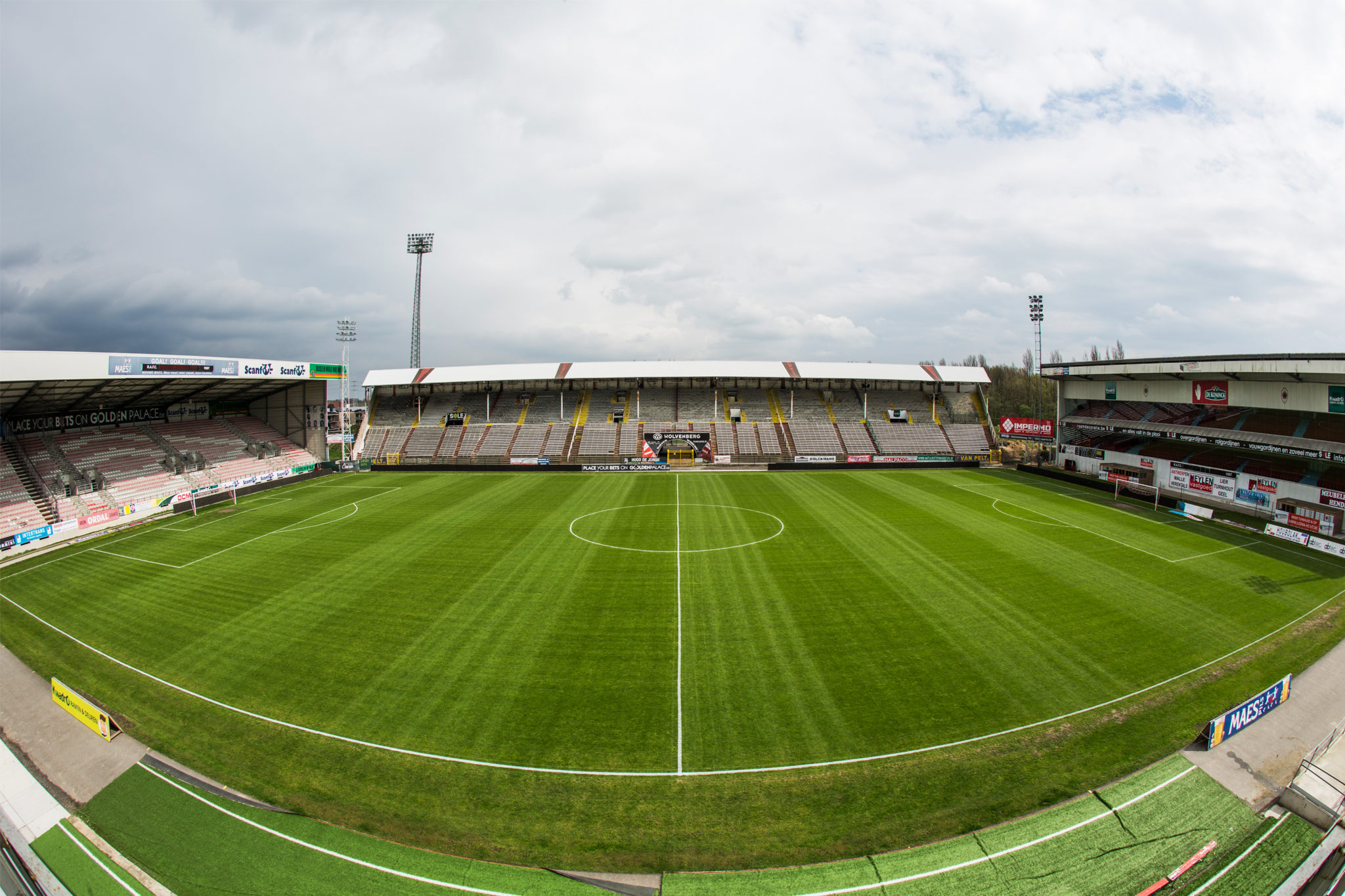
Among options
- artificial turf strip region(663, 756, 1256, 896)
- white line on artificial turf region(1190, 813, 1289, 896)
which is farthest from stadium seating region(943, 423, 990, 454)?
artificial turf strip region(663, 756, 1256, 896)

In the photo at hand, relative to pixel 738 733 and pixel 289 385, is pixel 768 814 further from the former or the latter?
pixel 289 385

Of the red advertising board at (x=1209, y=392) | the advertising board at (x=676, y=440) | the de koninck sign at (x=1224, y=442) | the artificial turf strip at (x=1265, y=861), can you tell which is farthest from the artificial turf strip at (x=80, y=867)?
the red advertising board at (x=1209, y=392)

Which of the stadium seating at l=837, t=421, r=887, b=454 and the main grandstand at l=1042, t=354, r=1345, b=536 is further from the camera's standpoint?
the stadium seating at l=837, t=421, r=887, b=454

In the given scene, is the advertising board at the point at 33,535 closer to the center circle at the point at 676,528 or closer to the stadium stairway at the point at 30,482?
the stadium stairway at the point at 30,482

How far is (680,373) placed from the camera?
153ft

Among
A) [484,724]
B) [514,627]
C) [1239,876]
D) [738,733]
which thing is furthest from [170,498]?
[1239,876]

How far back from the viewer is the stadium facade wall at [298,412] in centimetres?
4266

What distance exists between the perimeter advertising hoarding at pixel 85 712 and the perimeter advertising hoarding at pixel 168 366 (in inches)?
949

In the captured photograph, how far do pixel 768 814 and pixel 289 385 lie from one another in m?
49.0

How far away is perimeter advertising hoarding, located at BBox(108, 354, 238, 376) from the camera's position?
1059 inches

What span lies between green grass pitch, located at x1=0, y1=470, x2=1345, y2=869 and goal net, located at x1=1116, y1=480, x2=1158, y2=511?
6.58 meters

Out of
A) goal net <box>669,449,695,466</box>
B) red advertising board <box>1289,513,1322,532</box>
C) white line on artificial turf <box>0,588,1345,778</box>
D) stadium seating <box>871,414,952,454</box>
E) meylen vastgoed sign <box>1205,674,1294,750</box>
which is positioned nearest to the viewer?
white line on artificial turf <box>0,588,1345,778</box>

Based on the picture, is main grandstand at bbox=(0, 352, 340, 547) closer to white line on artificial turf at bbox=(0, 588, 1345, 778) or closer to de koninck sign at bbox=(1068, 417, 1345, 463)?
white line on artificial turf at bbox=(0, 588, 1345, 778)

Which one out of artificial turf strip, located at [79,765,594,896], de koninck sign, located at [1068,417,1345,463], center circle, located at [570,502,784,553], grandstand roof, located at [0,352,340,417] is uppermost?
grandstand roof, located at [0,352,340,417]
